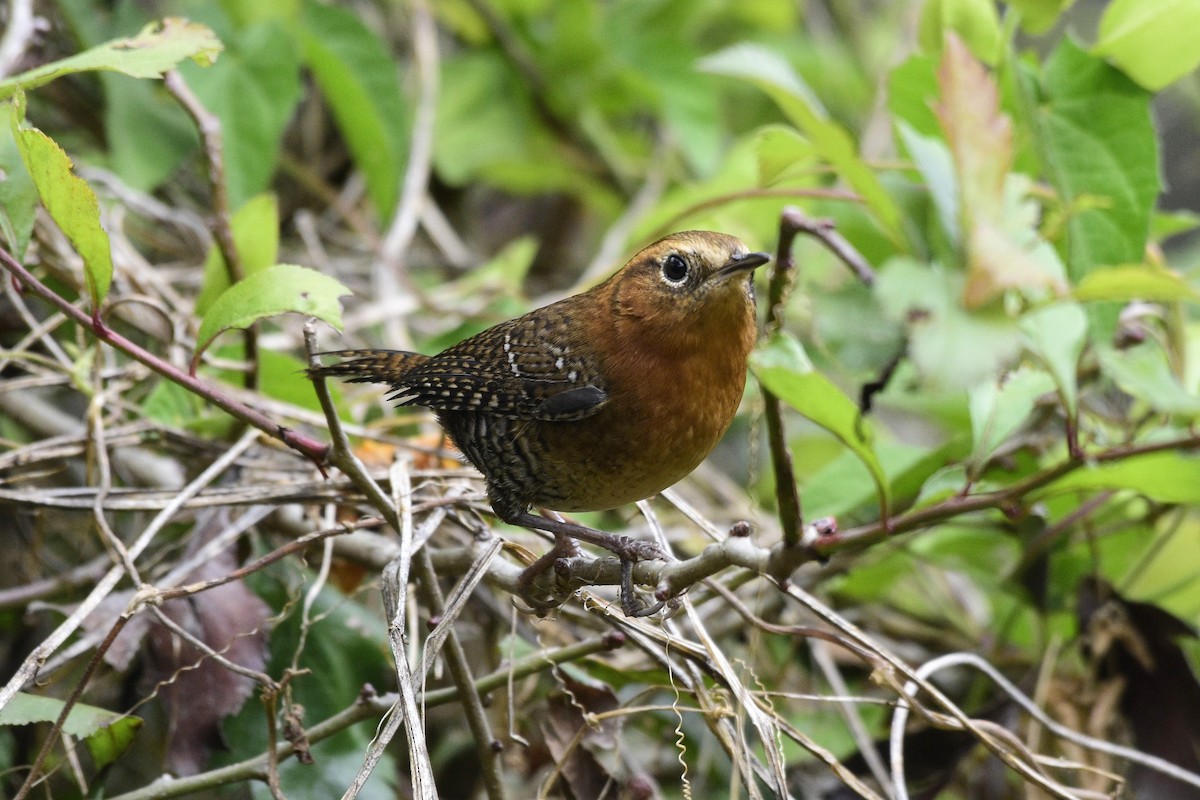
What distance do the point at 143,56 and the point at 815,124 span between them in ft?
4.46

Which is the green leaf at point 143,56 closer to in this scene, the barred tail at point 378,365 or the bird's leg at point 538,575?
the barred tail at point 378,365

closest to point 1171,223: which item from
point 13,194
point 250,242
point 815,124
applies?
point 815,124

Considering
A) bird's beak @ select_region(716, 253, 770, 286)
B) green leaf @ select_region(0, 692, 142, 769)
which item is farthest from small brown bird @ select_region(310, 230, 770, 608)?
green leaf @ select_region(0, 692, 142, 769)

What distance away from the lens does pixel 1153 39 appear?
240 cm

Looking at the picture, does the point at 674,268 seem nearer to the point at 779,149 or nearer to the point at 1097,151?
the point at 779,149

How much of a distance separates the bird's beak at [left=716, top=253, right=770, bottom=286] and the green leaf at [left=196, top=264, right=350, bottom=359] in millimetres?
670

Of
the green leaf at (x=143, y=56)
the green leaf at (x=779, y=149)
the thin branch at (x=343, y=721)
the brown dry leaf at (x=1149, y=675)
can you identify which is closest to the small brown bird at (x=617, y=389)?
the thin branch at (x=343, y=721)

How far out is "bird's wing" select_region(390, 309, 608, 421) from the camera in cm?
217

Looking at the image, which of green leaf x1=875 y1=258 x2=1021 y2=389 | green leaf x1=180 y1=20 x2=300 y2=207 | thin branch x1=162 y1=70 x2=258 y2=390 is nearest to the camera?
green leaf x1=875 y1=258 x2=1021 y2=389

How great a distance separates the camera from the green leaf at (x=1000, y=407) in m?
2.02

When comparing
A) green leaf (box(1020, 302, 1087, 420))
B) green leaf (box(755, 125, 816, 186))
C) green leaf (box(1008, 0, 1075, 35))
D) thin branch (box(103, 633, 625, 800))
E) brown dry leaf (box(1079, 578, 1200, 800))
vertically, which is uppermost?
green leaf (box(1008, 0, 1075, 35))

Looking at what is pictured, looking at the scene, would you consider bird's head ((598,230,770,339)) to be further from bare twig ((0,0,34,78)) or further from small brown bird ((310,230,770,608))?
bare twig ((0,0,34,78))

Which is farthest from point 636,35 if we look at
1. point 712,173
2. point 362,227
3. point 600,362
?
point 600,362

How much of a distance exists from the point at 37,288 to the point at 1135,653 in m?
2.43
